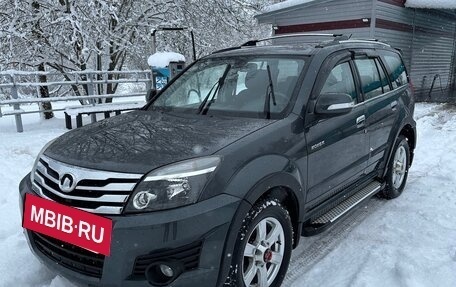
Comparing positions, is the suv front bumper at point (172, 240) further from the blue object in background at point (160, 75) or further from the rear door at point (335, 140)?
the blue object in background at point (160, 75)

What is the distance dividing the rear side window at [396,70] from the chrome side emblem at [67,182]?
138 inches

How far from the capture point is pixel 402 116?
14.6 feet

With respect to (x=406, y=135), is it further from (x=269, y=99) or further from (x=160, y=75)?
(x=160, y=75)

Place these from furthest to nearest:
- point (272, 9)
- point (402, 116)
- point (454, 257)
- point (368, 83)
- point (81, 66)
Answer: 1. point (272, 9)
2. point (81, 66)
3. point (402, 116)
4. point (368, 83)
5. point (454, 257)

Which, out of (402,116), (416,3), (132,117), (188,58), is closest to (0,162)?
(132,117)

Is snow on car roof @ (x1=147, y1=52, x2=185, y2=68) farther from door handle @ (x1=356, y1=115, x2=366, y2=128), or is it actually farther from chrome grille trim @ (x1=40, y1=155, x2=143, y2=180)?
chrome grille trim @ (x1=40, y1=155, x2=143, y2=180)

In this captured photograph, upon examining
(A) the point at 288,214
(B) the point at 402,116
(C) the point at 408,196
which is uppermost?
(B) the point at 402,116

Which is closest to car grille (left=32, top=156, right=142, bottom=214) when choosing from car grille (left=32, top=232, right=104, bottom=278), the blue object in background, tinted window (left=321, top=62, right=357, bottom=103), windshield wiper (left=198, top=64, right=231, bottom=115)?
car grille (left=32, top=232, right=104, bottom=278)

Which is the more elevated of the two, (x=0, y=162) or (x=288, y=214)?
(x=288, y=214)

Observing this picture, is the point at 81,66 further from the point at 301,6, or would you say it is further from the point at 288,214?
the point at 288,214

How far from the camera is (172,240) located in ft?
6.77

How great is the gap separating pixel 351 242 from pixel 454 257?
777 mm

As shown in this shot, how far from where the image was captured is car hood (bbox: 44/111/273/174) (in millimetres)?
2256

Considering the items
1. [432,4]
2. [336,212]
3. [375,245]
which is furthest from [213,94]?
[432,4]
